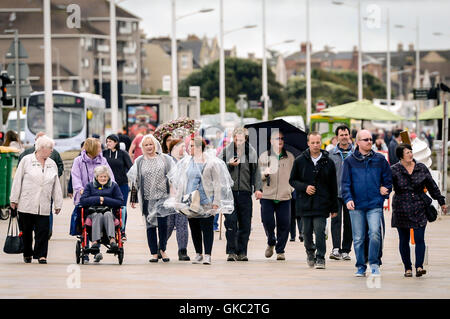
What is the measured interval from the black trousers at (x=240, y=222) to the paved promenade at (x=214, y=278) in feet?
0.94

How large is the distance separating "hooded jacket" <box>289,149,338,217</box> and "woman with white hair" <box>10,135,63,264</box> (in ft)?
10.8

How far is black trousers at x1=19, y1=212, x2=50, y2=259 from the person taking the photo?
616 inches

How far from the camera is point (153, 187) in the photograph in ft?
52.5

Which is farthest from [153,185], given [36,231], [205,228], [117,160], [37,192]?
[117,160]

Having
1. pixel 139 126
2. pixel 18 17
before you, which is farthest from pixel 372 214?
pixel 18 17

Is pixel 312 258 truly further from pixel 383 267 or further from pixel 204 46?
pixel 204 46

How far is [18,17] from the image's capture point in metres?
117

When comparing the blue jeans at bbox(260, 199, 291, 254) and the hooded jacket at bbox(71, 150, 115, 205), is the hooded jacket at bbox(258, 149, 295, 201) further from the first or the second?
the hooded jacket at bbox(71, 150, 115, 205)

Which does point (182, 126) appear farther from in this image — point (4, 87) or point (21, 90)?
point (21, 90)

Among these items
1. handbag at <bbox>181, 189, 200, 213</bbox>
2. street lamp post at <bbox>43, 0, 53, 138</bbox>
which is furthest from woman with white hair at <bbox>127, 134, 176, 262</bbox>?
street lamp post at <bbox>43, 0, 53, 138</bbox>

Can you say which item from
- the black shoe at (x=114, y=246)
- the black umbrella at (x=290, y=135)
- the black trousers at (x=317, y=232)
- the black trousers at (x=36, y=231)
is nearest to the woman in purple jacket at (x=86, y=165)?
the black trousers at (x=36, y=231)

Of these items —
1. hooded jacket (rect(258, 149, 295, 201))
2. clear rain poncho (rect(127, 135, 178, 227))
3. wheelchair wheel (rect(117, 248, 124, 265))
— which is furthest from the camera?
hooded jacket (rect(258, 149, 295, 201))

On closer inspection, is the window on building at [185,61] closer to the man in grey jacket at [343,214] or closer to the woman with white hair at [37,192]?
the man in grey jacket at [343,214]
